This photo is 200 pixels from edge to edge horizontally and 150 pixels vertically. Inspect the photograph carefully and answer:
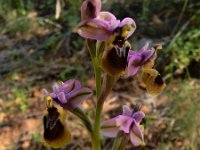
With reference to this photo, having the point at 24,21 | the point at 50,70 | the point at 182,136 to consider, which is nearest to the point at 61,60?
the point at 50,70

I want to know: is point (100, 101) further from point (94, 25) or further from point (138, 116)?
point (94, 25)

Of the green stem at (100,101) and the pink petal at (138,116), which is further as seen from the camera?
the pink petal at (138,116)

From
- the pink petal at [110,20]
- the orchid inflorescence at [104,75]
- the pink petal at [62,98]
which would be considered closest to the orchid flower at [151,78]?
the orchid inflorescence at [104,75]

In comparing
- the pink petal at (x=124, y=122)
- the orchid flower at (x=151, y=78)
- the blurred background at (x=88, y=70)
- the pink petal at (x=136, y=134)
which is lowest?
the blurred background at (x=88, y=70)

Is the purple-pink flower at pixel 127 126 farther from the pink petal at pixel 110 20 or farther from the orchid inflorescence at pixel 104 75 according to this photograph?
the pink petal at pixel 110 20

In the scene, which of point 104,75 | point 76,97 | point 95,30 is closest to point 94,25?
point 95,30

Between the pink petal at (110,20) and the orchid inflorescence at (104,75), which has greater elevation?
the pink petal at (110,20)

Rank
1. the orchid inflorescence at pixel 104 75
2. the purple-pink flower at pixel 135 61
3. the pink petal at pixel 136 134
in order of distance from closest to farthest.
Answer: the orchid inflorescence at pixel 104 75, the purple-pink flower at pixel 135 61, the pink petal at pixel 136 134
